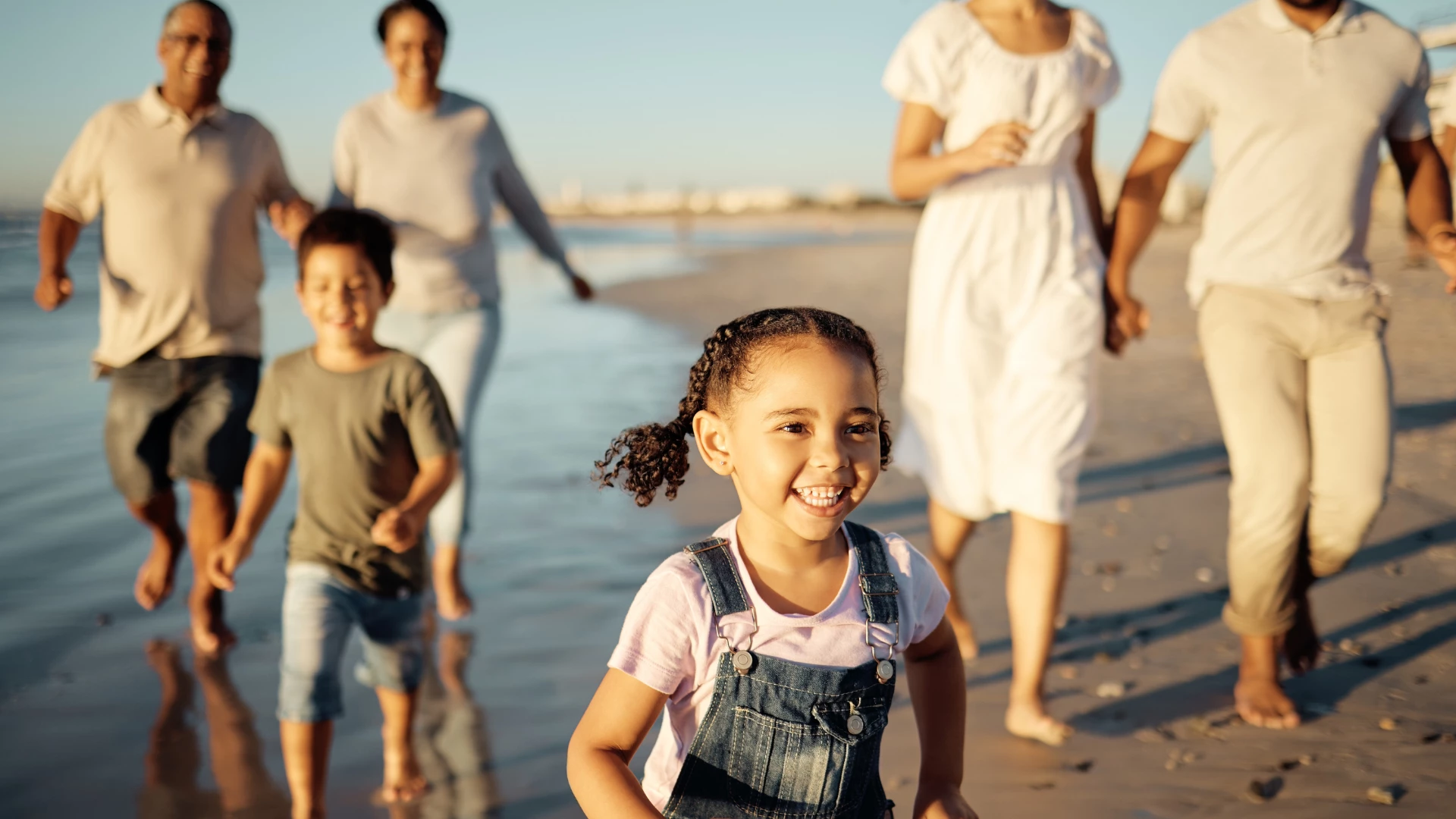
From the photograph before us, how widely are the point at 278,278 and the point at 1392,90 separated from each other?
79.0 ft

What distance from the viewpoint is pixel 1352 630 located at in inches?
165

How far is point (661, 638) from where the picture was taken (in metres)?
1.75

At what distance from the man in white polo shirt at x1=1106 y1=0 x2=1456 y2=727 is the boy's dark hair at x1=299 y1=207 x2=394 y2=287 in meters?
2.44

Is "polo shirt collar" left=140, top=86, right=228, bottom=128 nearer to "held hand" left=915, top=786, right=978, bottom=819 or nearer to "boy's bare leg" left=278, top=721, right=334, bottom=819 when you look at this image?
"boy's bare leg" left=278, top=721, right=334, bottom=819

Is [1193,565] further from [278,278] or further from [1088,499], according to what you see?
[278,278]

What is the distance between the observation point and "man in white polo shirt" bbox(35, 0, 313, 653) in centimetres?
416

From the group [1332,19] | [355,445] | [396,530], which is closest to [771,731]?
[396,530]

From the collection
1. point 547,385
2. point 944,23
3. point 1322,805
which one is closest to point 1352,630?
point 1322,805

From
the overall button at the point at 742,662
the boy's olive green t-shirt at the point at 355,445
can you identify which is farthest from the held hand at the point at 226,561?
the overall button at the point at 742,662

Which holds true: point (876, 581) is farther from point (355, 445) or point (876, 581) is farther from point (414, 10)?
point (414, 10)

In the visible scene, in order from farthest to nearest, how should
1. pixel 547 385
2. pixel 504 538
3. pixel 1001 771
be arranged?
pixel 547 385, pixel 504 538, pixel 1001 771

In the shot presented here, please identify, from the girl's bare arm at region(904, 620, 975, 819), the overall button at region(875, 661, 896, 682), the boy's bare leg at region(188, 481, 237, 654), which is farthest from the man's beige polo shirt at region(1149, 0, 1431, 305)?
the boy's bare leg at region(188, 481, 237, 654)

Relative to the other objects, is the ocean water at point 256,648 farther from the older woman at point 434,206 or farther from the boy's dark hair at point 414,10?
the boy's dark hair at point 414,10

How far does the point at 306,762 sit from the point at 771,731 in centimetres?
159
